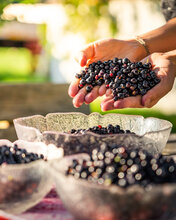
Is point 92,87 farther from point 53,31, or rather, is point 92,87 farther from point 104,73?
point 53,31

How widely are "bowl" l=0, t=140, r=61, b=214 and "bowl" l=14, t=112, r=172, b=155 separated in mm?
195

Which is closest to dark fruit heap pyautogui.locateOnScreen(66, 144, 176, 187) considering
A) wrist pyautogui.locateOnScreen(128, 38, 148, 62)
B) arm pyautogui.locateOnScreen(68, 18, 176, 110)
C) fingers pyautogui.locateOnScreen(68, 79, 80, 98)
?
fingers pyautogui.locateOnScreen(68, 79, 80, 98)

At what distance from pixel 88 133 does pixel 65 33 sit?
676 centimetres

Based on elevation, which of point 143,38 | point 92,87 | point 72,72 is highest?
point 143,38

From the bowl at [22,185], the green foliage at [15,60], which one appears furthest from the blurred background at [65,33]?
the green foliage at [15,60]

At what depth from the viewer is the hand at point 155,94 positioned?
1582 mm

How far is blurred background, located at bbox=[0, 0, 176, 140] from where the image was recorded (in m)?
2.96

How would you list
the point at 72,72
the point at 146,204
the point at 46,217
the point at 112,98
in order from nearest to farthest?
1. the point at 146,204
2. the point at 46,217
3. the point at 112,98
4. the point at 72,72

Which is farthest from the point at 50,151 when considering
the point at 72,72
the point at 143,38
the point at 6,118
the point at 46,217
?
Answer: the point at 72,72

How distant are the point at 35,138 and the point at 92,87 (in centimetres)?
63

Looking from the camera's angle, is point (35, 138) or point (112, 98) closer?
point (35, 138)

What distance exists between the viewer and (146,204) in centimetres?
70

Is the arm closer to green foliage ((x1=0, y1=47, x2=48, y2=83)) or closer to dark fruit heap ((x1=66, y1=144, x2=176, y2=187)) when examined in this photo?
dark fruit heap ((x1=66, y1=144, x2=176, y2=187))

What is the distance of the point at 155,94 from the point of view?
162 cm
